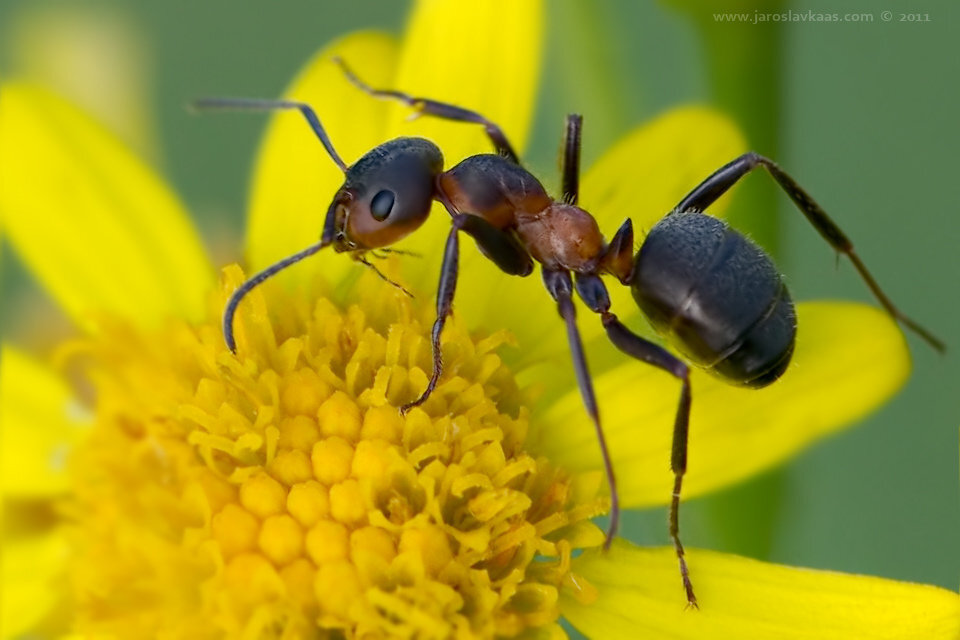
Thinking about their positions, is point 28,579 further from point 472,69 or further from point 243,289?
point 472,69

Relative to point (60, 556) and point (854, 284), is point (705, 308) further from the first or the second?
point (60, 556)

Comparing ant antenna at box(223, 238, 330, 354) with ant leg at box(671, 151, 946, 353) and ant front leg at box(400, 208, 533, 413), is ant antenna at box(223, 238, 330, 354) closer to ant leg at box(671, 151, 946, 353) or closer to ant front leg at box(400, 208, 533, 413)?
ant front leg at box(400, 208, 533, 413)

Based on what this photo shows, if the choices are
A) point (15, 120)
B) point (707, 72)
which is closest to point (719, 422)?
point (707, 72)

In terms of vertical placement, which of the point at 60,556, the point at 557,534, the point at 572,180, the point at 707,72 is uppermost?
the point at 707,72

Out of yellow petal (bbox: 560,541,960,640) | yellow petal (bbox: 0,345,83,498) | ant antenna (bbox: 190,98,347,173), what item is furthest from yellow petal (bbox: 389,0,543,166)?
yellow petal (bbox: 0,345,83,498)

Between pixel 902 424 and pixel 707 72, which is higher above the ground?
pixel 707 72

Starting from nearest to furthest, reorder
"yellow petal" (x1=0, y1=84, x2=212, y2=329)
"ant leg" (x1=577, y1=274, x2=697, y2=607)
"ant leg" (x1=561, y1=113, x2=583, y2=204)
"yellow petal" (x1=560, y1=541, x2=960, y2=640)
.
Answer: "yellow petal" (x1=560, y1=541, x2=960, y2=640) < "ant leg" (x1=577, y1=274, x2=697, y2=607) < "ant leg" (x1=561, y1=113, x2=583, y2=204) < "yellow petal" (x1=0, y1=84, x2=212, y2=329)

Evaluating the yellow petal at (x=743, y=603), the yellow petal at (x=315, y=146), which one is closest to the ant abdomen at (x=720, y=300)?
the yellow petal at (x=743, y=603)
